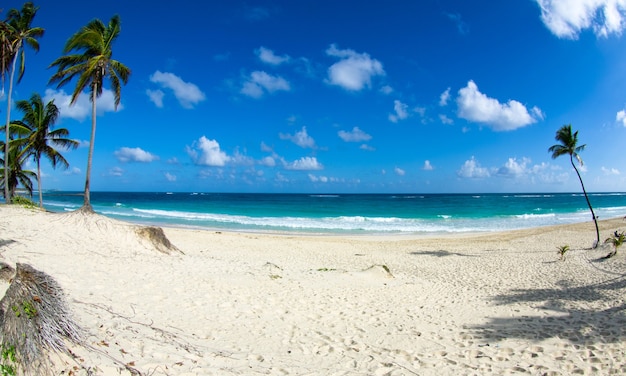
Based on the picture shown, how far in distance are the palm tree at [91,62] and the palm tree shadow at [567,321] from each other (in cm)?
1373

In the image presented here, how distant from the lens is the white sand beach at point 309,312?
4.84m

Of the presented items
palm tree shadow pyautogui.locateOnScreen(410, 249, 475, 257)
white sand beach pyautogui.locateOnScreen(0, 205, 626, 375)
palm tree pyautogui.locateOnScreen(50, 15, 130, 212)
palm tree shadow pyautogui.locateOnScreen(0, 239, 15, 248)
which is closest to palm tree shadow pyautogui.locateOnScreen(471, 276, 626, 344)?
white sand beach pyautogui.locateOnScreen(0, 205, 626, 375)

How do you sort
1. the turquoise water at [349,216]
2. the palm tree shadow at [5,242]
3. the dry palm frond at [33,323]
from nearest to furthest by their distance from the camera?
the dry palm frond at [33,323] < the palm tree shadow at [5,242] < the turquoise water at [349,216]

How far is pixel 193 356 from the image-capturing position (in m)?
4.59

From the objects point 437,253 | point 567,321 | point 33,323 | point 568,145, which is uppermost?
point 568,145

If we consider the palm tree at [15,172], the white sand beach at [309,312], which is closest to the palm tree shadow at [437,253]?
the white sand beach at [309,312]

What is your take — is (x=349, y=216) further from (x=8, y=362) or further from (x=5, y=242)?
(x=8, y=362)

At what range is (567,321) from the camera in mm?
6871

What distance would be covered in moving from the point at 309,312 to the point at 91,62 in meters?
12.2

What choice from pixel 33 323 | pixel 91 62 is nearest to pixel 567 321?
pixel 33 323

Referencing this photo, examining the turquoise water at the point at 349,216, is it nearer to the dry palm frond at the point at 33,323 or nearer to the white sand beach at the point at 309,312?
the white sand beach at the point at 309,312

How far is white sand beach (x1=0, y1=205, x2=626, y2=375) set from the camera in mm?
4836

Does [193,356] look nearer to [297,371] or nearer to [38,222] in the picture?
[297,371]

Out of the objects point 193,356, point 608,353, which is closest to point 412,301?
point 608,353
